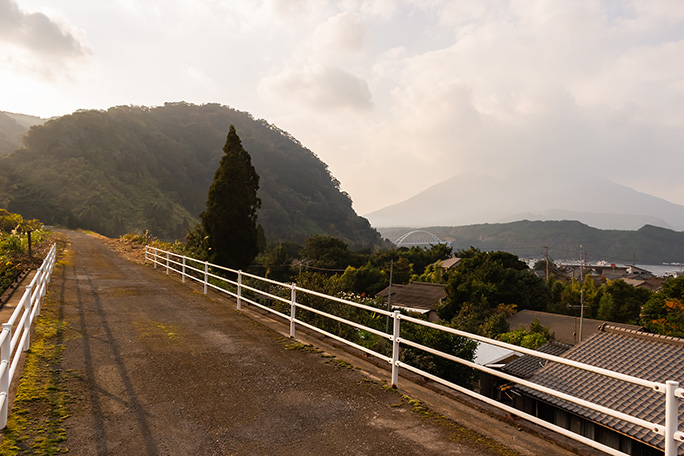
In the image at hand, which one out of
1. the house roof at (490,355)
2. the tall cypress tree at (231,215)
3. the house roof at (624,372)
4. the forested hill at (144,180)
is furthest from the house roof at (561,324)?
the forested hill at (144,180)

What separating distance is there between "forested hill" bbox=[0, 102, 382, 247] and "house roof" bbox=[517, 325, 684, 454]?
7729 centimetres

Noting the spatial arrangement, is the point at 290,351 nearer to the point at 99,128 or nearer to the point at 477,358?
the point at 477,358

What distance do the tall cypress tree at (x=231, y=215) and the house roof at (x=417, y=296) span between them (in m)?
25.1

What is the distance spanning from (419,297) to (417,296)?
0.32 meters

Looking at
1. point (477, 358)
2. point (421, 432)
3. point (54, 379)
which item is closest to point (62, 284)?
point (54, 379)

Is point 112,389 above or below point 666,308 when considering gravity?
above

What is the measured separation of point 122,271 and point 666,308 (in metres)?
37.1

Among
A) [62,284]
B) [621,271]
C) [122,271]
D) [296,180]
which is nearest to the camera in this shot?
[62,284]

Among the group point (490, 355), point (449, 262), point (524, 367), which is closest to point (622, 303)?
point (490, 355)

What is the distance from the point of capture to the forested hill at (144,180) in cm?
7900

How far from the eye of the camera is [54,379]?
5070mm

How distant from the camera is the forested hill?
3110 inches

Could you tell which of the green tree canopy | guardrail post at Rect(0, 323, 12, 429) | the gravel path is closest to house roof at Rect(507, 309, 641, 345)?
the green tree canopy

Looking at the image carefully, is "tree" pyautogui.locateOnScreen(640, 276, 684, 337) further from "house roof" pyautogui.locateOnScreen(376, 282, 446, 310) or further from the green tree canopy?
"house roof" pyautogui.locateOnScreen(376, 282, 446, 310)
